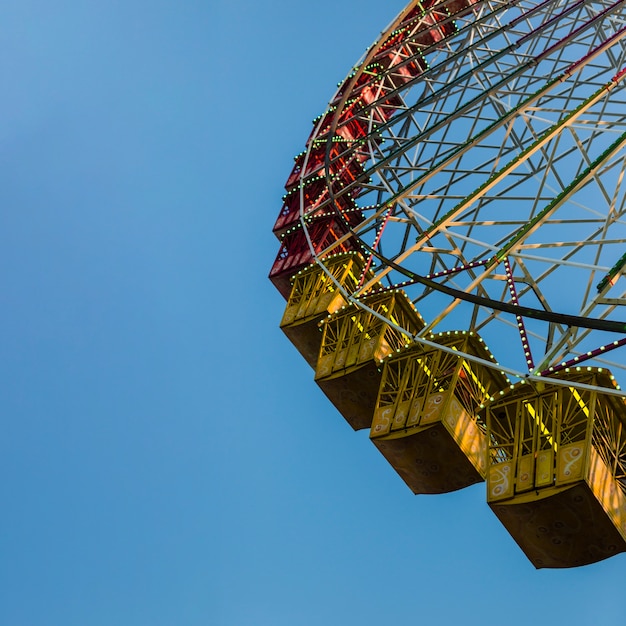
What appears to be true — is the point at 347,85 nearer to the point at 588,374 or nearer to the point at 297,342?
the point at 297,342

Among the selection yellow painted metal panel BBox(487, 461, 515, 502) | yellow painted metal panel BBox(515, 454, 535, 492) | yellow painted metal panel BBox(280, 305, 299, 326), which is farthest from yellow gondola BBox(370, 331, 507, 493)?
yellow painted metal panel BBox(280, 305, 299, 326)

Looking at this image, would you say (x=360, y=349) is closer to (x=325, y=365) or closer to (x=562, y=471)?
(x=325, y=365)

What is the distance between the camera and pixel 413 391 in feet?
100

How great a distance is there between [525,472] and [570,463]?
119cm

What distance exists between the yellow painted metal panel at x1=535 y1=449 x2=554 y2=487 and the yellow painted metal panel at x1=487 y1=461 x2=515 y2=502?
25.6 inches

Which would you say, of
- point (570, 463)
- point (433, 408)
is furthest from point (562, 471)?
point (433, 408)

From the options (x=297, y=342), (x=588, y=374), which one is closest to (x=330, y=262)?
(x=297, y=342)

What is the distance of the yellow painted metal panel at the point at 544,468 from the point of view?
83.5 feet

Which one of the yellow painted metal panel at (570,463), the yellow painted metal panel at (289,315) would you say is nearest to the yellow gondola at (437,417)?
the yellow painted metal panel at (570,463)

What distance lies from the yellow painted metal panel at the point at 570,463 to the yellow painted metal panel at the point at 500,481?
1.20 meters

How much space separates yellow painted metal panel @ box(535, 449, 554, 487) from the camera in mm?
25438

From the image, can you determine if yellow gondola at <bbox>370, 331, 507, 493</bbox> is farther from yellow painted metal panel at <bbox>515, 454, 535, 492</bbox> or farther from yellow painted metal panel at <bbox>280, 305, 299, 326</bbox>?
yellow painted metal panel at <bbox>280, 305, 299, 326</bbox>

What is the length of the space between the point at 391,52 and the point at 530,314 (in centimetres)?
2474

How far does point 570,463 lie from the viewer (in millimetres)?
25297
